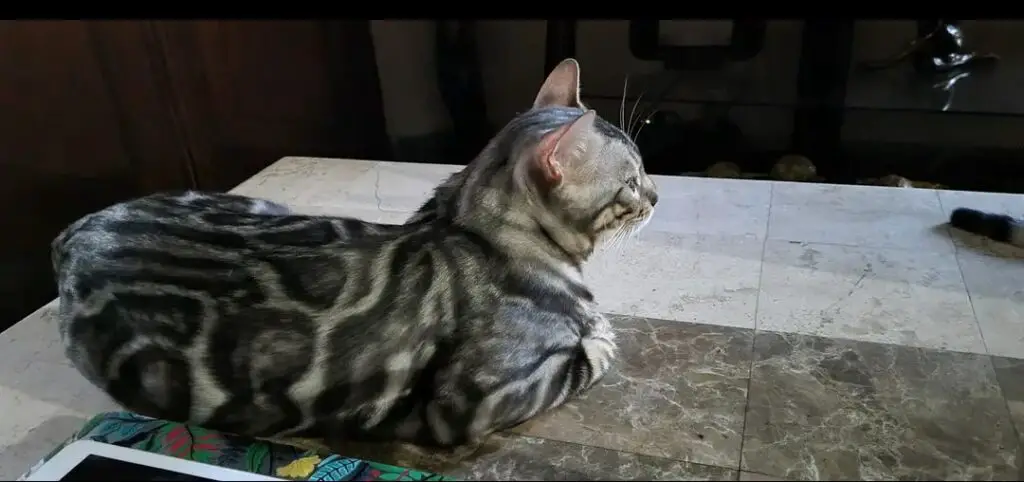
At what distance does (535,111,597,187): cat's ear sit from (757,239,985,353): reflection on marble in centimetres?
51

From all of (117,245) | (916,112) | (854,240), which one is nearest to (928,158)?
(916,112)

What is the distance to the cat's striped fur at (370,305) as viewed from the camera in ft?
3.52

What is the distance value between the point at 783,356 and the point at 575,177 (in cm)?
48

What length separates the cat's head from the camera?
1.09 meters

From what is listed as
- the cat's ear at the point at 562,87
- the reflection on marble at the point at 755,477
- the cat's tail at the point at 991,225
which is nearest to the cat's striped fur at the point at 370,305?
the cat's ear at the point at 562,87

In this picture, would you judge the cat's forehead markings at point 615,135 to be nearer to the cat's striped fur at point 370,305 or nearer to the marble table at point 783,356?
the cat's striped fur at point 370,305

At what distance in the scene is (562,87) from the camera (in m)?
1.31

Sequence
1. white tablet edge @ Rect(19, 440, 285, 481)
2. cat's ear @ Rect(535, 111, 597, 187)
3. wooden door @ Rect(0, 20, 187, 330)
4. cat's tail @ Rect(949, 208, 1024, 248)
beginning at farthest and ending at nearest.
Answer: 1. wooden door @ Rect(0, 20, 187, 330)
2. cat's tail @ Rect(949, 208, 1024, 248)
3. cat's ear @ Rect(535, 111, 597, 187)
4. white tablet edge @ Rect(19, 440, 285, 481)

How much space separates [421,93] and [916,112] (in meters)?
1.30

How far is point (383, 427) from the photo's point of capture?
1.13 metres

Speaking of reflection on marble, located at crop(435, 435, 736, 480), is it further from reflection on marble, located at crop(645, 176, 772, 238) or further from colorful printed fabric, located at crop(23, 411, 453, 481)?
reflection on marble, located at crop(645, 176, 772, 238)

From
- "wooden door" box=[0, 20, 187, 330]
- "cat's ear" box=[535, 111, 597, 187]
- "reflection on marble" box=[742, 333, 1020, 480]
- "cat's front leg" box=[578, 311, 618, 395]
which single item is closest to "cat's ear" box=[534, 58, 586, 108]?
"cat's ear" box=[535, 111, 597, 187]

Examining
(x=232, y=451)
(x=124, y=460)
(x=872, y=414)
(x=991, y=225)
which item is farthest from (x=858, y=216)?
(x=124, y=460)

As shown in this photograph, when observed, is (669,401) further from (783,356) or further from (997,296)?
(997,296)
